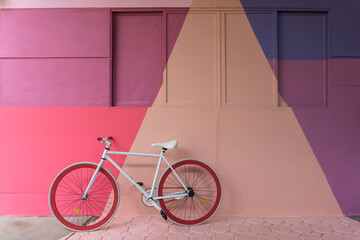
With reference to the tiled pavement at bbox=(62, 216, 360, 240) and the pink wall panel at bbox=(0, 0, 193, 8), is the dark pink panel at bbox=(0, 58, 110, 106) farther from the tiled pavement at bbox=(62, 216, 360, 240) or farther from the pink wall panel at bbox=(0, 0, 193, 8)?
the tiled pavement at bbox=(62, 216, 360, 240)

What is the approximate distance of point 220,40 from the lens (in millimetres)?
3330

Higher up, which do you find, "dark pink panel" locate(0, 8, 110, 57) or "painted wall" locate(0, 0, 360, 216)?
"dark pink panel" locate(0, 8, 110, 57)

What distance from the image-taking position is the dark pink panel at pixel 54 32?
333cm

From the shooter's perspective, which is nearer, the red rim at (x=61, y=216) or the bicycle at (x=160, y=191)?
the red rim at (x=61, y=216)

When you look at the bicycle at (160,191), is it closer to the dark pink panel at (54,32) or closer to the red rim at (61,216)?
the red rim at (61,216)

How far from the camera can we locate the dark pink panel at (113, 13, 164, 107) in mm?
3389

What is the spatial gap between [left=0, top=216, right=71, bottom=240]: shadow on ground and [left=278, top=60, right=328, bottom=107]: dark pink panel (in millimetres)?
3464

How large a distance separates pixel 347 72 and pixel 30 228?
468 cm

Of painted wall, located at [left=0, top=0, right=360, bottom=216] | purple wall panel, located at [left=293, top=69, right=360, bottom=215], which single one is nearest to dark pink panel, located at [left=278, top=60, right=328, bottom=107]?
painted wall, located at [left=0, top=0, right=360, bottom=216]

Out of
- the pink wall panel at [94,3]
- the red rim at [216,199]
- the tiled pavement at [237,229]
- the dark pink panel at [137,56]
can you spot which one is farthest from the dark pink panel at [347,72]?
the dark pink panel at [137,56]

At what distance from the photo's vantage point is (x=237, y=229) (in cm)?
284

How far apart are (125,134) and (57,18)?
1.92 metres

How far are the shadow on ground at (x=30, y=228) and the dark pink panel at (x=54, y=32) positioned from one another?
7.41 ft

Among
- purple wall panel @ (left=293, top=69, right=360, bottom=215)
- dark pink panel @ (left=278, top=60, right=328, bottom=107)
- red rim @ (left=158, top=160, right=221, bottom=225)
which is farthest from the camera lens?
dark pink panel @ (left=278, top=60, right=328, bottom=107)
